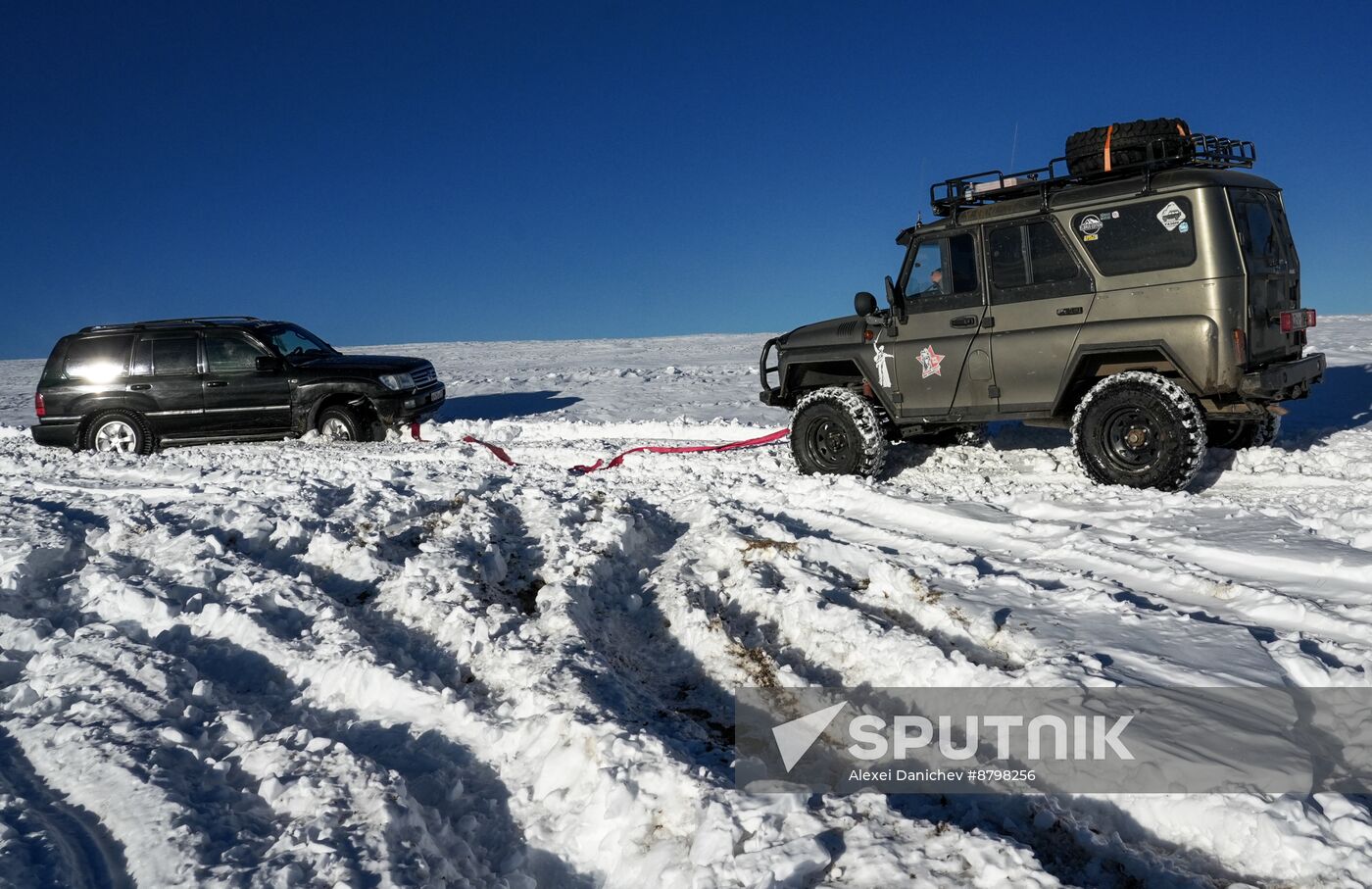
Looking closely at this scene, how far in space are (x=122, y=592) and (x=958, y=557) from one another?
15.8ft

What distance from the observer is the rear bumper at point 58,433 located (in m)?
11.6

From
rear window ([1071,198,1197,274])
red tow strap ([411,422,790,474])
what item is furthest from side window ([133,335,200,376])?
rear window ([1071,198,1197,274])

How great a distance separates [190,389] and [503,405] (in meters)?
5.09

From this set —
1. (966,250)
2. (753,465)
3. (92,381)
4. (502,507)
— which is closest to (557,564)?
(502,507)

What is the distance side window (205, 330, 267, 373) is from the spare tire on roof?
970 cm

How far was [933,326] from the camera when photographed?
296 inches

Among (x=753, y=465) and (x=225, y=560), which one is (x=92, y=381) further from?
(x=753, y=465)

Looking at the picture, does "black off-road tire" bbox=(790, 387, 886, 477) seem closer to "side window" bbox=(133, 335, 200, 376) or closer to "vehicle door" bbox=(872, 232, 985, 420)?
"vehicle door" bbox=(872, 232, 985, 420)

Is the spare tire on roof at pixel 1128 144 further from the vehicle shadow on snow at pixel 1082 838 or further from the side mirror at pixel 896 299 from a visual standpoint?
the vehicle shadow on snow at pixel 1082 838

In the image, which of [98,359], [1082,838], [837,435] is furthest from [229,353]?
[1082,838]

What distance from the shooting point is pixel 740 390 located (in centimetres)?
1606

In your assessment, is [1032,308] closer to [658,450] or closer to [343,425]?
[658,450]

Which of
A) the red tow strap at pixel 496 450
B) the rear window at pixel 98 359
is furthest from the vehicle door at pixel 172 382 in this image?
the red tow strap at pixel 496 450

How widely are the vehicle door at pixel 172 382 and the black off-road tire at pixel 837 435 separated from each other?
8038mm
